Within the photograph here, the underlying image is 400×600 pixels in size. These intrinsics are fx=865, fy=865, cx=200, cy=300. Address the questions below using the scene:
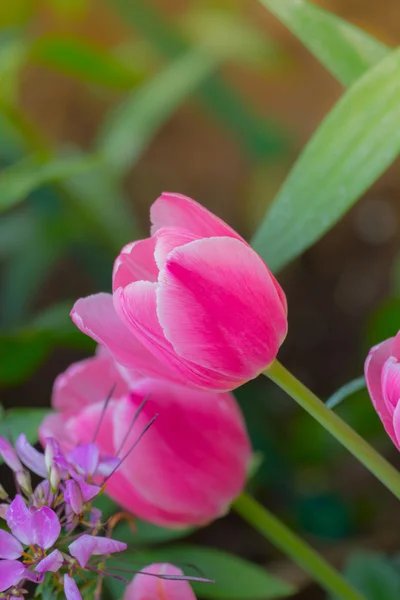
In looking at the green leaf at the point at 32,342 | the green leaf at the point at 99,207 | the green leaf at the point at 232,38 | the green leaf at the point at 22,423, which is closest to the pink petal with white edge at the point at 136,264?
the green leaf at the point at 22,423

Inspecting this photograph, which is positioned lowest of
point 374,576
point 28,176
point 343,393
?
point 374,576

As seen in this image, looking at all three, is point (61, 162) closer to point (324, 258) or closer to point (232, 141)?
point (324, 258)

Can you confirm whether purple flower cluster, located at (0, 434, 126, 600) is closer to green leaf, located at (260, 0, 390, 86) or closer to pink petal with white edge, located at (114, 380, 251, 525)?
pink petal with white edge, located at (114, 380, 251, 525)

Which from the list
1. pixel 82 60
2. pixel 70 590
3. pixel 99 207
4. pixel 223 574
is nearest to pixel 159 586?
pixel 70 590

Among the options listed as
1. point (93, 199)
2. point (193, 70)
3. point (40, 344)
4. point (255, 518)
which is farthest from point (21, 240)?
point (255, 518)

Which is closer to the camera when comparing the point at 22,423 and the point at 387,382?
the point at 387,382

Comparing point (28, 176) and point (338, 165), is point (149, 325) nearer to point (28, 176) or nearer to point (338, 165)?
point (338, 165)

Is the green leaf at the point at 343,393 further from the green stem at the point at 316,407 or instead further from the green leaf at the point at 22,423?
the green leaf at the point at 22,423

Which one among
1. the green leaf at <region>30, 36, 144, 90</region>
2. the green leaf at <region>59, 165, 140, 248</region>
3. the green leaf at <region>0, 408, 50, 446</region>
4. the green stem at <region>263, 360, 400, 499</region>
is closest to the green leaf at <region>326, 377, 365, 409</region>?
the green stem at <region>263, 360, 400, 499</region>
